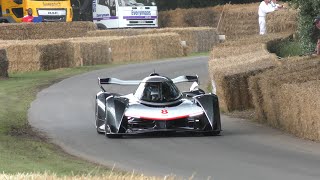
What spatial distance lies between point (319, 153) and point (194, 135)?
3358mm

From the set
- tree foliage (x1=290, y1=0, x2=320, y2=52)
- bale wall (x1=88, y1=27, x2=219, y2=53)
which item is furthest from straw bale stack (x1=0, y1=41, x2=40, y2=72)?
tree foliage (x1=290, y1=0, x2=320, y2=52)

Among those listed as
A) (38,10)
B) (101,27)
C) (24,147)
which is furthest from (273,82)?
(101,27)

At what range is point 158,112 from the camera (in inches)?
648

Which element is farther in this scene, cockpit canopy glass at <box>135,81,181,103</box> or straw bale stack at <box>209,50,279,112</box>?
straw bale stack at <box>209,50,279,112</box>

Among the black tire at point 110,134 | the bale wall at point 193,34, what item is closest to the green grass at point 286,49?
the black tire at point 110,134

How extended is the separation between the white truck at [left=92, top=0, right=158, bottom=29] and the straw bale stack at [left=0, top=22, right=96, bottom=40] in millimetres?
4365

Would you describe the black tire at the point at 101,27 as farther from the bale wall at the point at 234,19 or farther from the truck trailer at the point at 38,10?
the bale wall at the point at 234,19

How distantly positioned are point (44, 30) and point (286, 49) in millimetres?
22365

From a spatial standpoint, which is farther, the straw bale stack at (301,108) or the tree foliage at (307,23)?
the tree foliage at (307,23)

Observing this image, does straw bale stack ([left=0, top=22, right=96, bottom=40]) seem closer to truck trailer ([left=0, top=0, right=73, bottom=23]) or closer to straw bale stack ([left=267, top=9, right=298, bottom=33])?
truck trailer ([left=0, top=0, right=73, bottom=23])

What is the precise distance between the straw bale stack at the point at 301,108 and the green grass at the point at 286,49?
11550mm

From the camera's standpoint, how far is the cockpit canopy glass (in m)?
16.9

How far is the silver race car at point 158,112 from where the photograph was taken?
16.4 meters

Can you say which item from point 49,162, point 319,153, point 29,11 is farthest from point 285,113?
point 29,11
